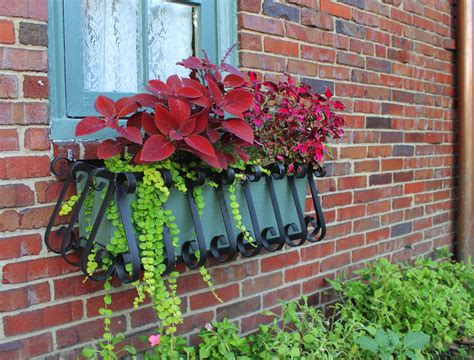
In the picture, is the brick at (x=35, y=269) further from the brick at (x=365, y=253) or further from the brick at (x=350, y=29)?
the brick at (x=350, y=29)

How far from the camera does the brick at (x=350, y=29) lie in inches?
106

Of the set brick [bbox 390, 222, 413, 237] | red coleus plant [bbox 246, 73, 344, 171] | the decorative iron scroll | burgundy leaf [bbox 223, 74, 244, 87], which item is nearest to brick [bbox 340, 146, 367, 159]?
brick [bbox 390, 222, 413, 237]

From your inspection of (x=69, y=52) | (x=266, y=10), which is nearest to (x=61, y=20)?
(x=69, y=52)

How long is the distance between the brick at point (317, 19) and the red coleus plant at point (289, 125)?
0.60m

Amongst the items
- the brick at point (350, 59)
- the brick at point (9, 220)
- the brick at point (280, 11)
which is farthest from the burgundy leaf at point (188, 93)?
the brick at point (350, 59)

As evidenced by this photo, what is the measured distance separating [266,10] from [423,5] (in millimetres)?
1624

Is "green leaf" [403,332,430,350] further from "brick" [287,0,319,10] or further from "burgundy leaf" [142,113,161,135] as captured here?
"brick" [287,0,319,10]

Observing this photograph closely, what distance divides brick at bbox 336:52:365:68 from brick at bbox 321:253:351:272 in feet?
3.46

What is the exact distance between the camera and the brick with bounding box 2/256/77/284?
160 cm

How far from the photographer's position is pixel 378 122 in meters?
2.99

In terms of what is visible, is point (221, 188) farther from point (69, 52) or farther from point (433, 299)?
point (433, 299)

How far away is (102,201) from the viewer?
1.56 meters

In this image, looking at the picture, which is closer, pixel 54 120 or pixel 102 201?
pixel 102 201

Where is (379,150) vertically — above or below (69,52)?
below
